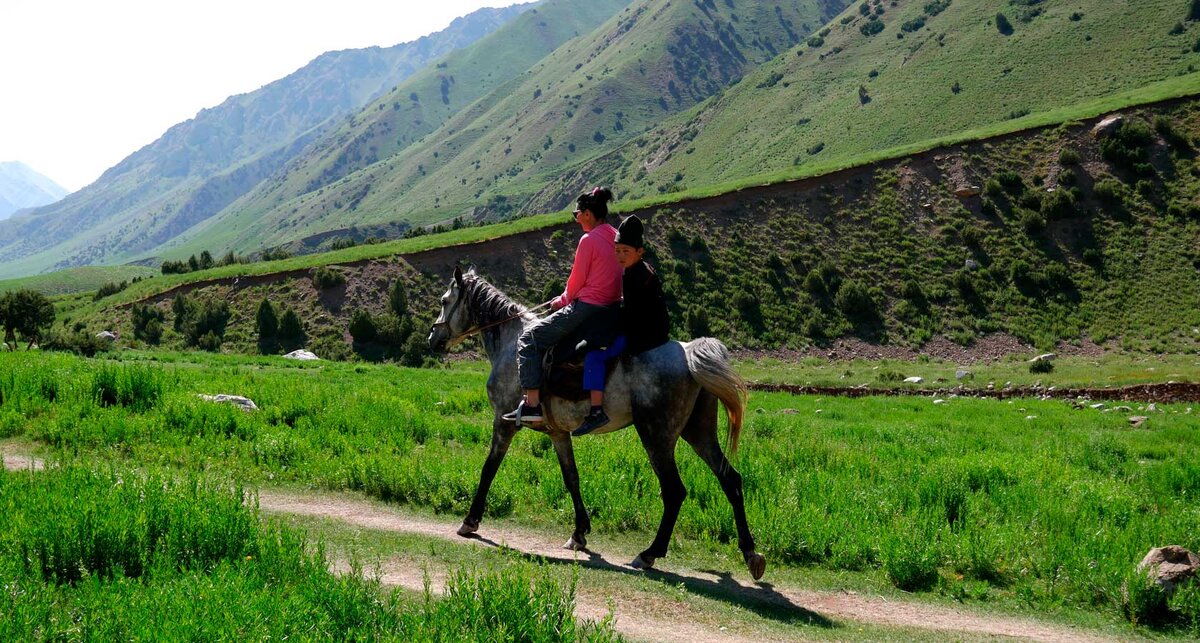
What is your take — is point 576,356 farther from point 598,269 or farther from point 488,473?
point 488,473

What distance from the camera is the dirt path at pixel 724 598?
7418 mm

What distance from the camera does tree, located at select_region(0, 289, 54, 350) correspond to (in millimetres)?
37906

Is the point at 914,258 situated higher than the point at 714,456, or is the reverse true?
the point at 914,258

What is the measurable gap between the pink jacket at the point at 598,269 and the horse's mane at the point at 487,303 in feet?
4.52

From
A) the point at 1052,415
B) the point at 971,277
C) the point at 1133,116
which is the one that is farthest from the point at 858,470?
the point at 1133,116

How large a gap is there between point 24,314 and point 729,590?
43261mm

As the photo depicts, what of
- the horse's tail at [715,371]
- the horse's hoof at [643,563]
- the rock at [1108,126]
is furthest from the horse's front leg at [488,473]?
the rock at [1108,126]

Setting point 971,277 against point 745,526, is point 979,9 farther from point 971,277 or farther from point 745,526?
point 745,526

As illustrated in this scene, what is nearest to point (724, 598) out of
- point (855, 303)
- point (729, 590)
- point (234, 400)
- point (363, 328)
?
point (729, 590)

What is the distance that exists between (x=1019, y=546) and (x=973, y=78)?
119m

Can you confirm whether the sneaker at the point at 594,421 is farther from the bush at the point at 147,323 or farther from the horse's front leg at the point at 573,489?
the bush at the point at 147,323

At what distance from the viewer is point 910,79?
121 m

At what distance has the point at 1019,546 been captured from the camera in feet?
32.3

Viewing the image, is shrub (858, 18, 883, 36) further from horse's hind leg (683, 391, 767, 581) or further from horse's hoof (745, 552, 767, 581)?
horse's hoof (745, 552, 767, 581)
